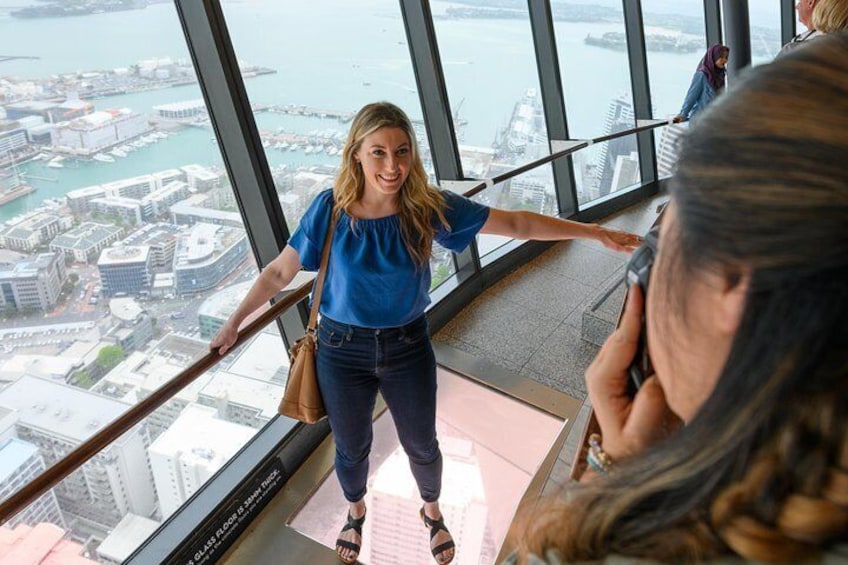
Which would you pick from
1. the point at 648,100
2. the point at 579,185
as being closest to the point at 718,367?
the point at 579,185

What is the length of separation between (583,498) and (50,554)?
2.57 metres

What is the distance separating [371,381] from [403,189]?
76 cm

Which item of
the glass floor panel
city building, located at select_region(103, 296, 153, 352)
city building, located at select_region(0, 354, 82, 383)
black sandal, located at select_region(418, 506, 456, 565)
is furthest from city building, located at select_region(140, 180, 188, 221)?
black sandal, located at select_region(418, 506, 456, 565)

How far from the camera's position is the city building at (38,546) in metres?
2.28

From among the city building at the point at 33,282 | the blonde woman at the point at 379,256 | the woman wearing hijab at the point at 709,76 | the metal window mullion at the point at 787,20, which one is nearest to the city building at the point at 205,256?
the city building at the point at 33,282

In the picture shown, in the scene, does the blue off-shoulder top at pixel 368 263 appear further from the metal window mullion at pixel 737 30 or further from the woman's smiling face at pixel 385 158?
the metal window mullion at pixel 737 30

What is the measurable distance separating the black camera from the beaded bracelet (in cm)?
12

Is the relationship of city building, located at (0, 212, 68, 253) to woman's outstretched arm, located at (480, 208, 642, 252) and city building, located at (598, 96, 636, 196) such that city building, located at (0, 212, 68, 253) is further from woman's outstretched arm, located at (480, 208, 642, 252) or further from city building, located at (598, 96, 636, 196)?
city building, located at (598, 96, 636, 196)

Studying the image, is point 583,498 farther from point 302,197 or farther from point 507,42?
point 507,42

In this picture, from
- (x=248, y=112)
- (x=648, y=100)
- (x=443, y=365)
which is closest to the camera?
(x=248, y=112)

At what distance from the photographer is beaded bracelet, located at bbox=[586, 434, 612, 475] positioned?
0.87m

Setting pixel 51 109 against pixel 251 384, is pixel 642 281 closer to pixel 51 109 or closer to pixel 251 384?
pixel 51 109

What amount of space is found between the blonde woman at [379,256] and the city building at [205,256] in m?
0.72

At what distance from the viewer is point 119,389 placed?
2488mm
